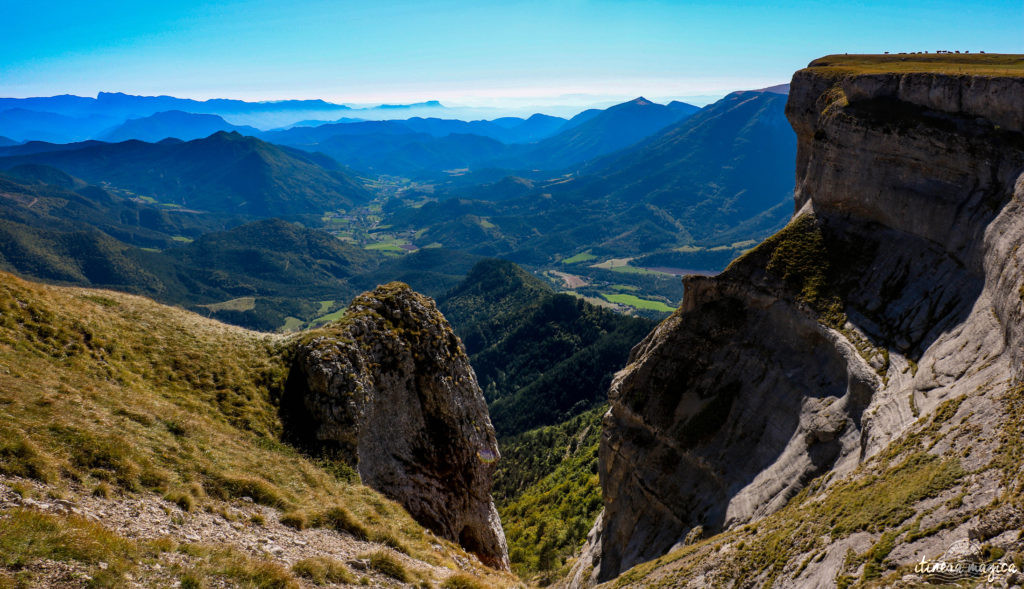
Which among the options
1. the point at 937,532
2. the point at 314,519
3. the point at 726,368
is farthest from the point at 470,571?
the point at 726,368

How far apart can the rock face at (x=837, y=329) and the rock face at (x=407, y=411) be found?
1323 centimetres

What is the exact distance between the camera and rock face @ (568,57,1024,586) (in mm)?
26141

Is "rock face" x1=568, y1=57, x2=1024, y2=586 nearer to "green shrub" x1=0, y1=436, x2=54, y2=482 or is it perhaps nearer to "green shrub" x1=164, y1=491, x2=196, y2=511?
"green shrub" x1=164, y1=491, x2=196, y2=511

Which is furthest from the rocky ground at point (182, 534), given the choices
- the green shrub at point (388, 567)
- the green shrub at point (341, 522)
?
the green shrub at point (341, 522)

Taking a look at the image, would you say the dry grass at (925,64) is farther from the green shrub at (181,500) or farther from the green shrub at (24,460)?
the green shrub at (24,460)

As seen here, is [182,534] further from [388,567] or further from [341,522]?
[388,567]

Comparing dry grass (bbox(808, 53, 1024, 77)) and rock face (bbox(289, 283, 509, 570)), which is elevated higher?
dry grass (bbox(808, 53, 1024, 77))

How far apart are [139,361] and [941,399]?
4410 centimetres

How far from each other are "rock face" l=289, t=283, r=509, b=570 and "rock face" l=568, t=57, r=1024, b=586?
43.4 feet

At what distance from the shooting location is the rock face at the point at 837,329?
2614 centimetres

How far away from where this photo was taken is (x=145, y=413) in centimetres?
2492

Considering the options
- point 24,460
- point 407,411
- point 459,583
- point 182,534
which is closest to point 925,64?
point 407,411

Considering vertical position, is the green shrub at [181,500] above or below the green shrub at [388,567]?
above

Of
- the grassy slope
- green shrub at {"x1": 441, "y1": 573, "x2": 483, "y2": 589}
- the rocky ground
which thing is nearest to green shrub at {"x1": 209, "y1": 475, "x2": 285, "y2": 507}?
the grassy slope
